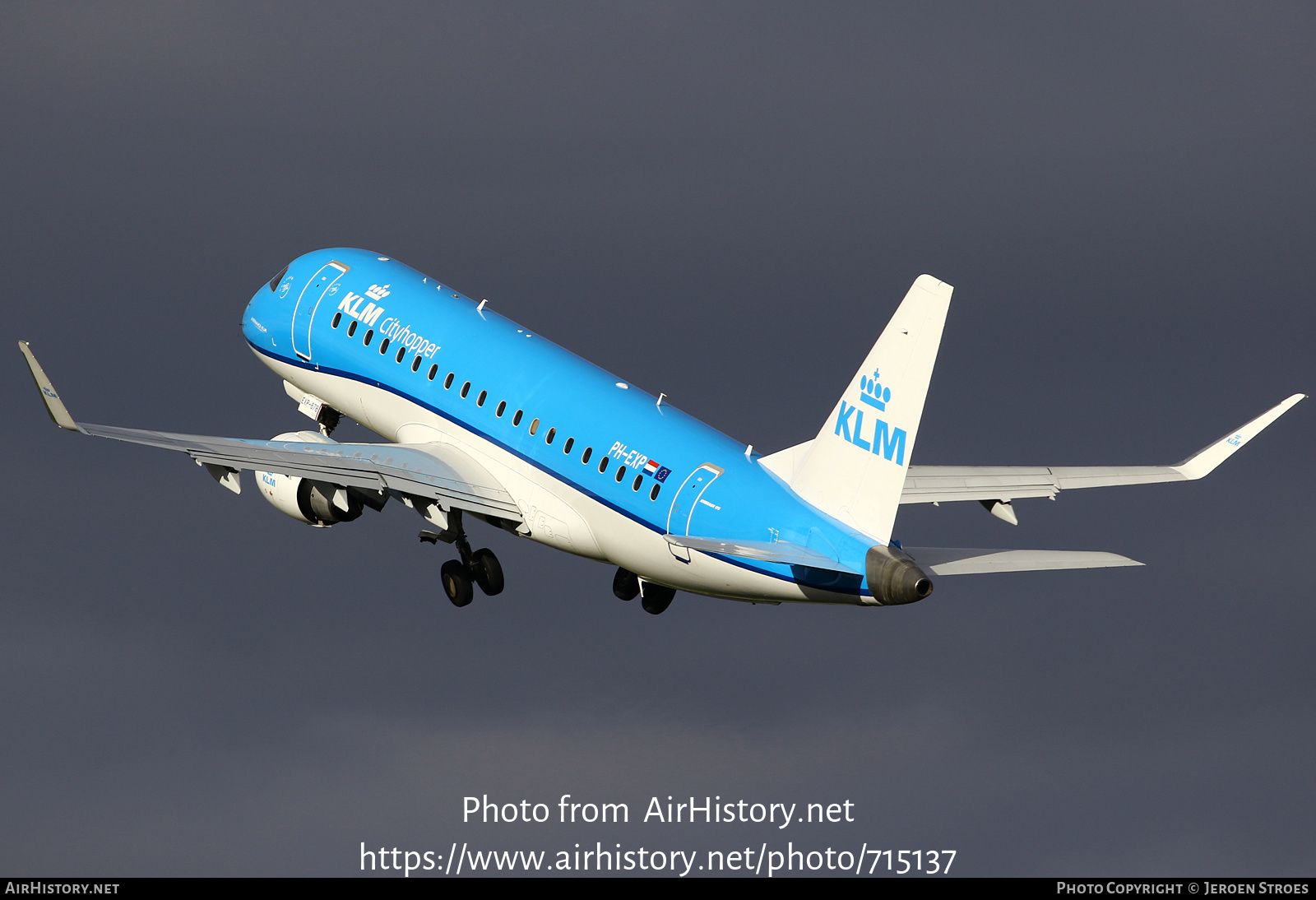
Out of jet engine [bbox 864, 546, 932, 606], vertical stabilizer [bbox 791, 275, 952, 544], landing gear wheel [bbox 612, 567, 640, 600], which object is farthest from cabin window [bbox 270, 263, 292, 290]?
jet engine [bbox 864, 546, 932, 606]

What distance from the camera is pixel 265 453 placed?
5222 cm

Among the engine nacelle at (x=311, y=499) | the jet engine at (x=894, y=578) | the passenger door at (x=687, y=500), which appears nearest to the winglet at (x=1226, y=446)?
the jet engine at (x=894, y=578)

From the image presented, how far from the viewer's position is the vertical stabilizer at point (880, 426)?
4294 centimetres

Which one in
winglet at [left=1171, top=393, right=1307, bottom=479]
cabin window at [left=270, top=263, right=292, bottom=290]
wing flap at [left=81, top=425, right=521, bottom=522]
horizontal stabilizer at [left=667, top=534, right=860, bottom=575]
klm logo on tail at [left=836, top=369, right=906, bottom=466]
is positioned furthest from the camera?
cabin window at [left=270, top=263, right=292, bottom=290]

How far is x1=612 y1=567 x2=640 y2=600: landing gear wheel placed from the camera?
2229 inches

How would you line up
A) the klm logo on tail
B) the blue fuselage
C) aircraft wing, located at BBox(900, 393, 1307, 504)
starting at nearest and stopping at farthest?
1. the klm logo on tail
2. the blue fuselage
3. aircraft wing, located at BBox(900, 393, 1307, 504)

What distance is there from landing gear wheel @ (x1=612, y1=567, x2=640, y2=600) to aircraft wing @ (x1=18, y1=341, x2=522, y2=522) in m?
4.76

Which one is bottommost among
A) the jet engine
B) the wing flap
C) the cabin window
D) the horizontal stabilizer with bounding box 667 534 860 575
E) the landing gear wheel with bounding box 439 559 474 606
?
the jet engine

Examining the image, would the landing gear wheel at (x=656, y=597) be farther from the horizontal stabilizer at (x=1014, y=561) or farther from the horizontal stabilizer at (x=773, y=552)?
the horizontal stabilizer at (x=1014, y=561)

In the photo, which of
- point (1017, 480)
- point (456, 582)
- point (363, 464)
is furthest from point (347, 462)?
point (1017, 480)

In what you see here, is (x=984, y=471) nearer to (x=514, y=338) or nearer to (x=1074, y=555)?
(x=1074, y=555)

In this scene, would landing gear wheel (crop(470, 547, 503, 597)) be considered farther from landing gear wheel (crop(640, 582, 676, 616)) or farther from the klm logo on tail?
the klm logo on tail

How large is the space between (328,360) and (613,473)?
11485 mm

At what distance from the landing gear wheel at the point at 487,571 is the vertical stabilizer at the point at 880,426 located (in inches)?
403
